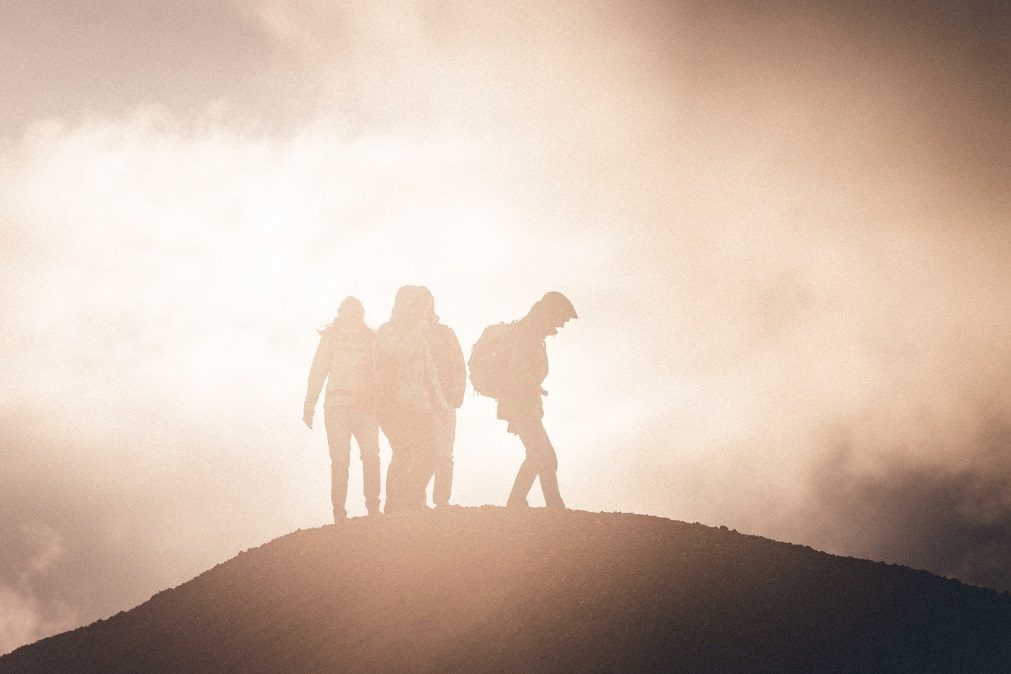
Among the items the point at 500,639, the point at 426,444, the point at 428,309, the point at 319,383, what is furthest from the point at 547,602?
the point at 319,383

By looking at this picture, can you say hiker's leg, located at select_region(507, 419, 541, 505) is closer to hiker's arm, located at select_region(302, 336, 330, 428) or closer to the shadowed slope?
the shadowed slope

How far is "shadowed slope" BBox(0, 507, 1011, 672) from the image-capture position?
7.85 meters

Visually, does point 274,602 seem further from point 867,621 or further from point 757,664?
point 867,621

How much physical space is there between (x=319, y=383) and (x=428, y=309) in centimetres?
226

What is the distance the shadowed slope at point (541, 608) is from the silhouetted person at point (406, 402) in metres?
0.91

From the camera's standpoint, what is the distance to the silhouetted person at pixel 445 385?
45.2 ft

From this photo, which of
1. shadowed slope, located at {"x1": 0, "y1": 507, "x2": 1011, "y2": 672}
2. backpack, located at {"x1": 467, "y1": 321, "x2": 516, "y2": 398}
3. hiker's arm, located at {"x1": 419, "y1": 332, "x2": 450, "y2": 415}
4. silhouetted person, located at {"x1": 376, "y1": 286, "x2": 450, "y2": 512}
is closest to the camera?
shadowed slope, located at {"x1": 0, "y1": 507, "x2": 1011, "y2": 672}

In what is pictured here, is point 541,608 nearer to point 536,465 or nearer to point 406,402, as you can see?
point 536,465

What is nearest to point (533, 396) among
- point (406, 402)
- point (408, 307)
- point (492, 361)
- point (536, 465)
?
point (492, 361)

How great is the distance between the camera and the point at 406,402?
493 inches

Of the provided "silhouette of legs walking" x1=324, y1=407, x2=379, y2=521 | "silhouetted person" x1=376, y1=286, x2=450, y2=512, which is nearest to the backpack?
"silhouetted person" x1=376, y1=286, x2=450, y2=512

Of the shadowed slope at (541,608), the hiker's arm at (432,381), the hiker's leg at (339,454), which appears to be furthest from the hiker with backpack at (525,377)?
the hiker's leg at (339,454)

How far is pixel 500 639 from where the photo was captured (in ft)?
27.6

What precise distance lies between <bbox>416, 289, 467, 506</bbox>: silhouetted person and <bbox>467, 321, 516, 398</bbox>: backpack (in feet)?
1.75
